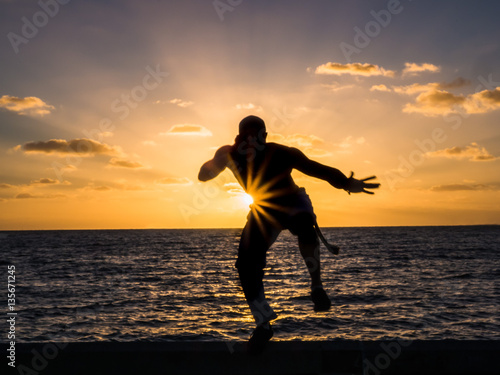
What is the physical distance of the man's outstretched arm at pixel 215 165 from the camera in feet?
12.9

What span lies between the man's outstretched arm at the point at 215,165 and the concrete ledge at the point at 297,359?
1452mm

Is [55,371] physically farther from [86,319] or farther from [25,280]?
[25,280]

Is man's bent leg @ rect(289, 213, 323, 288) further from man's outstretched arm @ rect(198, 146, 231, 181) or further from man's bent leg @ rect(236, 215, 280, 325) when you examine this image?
man's outstretched arm @ rect(198, 146, 231, 181)

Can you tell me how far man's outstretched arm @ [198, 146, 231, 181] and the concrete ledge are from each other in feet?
4.76

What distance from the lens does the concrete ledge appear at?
10.6 feet

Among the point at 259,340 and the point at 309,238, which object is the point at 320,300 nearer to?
the point at 309,238

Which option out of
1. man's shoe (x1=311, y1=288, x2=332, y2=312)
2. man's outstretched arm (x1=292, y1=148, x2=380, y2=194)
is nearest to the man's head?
man's outstretched arm (x1=292, y1=148, x2=380, y2=194)

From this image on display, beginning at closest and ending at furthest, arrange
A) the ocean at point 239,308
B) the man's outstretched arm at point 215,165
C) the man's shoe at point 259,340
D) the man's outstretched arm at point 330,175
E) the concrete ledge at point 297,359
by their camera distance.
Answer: the concrete ledge at point 297,359 < the man's shoe at point 259,340 < the man's outstretched arm at point 215,165 < the man's outstretched arm at point 330,175 < the ocean at point 239,308

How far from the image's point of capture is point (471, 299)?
27516mm

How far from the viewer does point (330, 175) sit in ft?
13.3

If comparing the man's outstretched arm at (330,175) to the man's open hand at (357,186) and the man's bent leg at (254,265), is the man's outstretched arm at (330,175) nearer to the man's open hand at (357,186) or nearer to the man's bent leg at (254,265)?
the man's open hand at (357,186)

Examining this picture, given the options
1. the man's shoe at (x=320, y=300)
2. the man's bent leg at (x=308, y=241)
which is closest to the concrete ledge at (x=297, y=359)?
the man's shoe at (x=320, y=300)

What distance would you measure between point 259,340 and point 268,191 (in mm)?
1352

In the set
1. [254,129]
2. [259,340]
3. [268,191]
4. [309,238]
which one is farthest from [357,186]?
[259,340]
